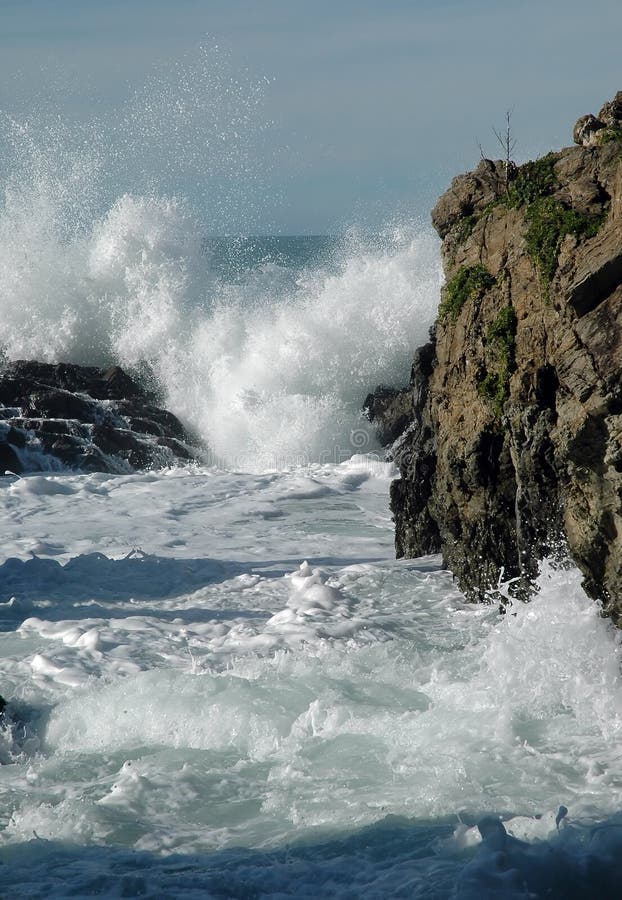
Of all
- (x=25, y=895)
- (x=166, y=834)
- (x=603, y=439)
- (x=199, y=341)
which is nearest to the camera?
(x=25, y=895)

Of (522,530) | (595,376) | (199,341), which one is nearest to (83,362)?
(199,341)

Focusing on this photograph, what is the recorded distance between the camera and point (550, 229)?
860 cm

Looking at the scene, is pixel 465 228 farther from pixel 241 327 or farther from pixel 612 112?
pixel 241 327

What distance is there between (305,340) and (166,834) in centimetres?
1776

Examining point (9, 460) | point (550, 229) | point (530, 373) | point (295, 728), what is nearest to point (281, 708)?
point (295, 728)

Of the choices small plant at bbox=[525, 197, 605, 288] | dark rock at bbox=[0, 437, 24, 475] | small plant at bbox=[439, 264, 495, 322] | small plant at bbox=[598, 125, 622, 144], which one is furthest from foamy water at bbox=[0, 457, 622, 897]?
dark rock at bbox=[0, 437, 24, 475]

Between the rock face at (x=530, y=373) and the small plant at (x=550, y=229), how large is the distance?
0.5 inches

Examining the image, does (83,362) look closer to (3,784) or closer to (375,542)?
(375,542)

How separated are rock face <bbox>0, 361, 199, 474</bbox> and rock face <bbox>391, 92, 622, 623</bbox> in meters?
8.54

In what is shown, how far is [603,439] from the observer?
684cm

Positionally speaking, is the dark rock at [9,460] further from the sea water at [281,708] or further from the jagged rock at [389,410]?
the jagged rock at [389,410]

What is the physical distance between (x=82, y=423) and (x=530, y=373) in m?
12.5

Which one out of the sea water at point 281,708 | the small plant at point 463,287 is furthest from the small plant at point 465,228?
the sea water at point 281,708

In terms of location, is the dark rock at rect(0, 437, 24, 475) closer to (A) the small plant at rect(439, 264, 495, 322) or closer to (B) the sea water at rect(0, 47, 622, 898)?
(B) the sea water at rect(0, 47, 622, 898)
